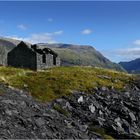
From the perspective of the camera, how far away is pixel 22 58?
77.3 meters

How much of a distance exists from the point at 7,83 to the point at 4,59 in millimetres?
38016

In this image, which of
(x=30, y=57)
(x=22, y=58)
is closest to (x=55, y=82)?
(x=30, y=57)

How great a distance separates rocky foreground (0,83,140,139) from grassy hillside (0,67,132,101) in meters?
1.84

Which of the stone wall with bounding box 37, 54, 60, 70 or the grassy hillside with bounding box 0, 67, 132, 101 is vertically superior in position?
the stone wall with bounding box 37, 54, 60, 70

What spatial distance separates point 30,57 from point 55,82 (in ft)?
57.5

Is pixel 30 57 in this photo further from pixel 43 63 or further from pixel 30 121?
pixel 30 121

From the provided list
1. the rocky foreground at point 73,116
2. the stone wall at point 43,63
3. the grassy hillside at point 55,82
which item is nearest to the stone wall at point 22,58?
the stone wall at point 43,63

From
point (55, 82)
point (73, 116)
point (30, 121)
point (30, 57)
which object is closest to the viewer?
point (30, 121)

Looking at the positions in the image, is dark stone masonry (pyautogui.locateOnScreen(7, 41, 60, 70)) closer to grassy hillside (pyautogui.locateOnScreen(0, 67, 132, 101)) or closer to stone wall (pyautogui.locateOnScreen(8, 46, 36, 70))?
stone wall (pyautogui.locateOnScreen(8, 46, 36, 70))

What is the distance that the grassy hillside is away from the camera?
53906mm

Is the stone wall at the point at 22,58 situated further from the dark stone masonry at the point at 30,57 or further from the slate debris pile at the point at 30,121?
the slate debris pile at the point at 30,121

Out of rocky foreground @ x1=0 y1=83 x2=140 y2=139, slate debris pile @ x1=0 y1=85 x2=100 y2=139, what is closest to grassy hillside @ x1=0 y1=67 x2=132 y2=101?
rocky foreground @ x1=0 y1=83 x2=140 y2=139

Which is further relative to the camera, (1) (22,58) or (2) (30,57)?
(1) (22,58)

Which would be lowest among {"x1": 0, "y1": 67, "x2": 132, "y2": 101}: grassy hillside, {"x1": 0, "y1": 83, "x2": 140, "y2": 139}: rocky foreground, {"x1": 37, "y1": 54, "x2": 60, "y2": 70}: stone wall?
{"x1": 0, "y1": 83, "x2": 140, "y2": 139}: rocky foreground
